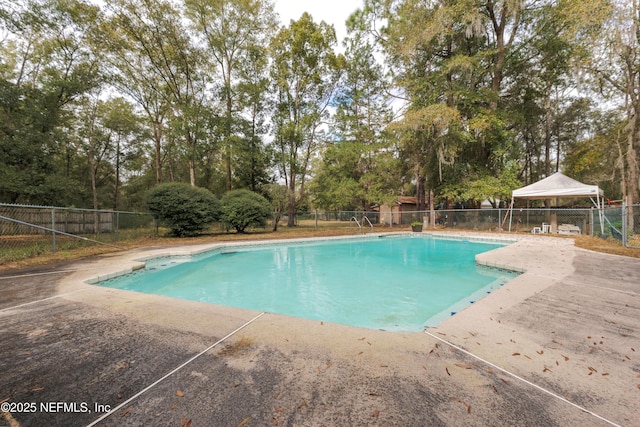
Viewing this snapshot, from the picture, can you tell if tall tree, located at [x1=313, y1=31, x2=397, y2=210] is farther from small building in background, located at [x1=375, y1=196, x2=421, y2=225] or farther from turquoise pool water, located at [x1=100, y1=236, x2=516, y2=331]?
turquoise pool water, located at [x1=100, y1=236, x2=516, y2=331]

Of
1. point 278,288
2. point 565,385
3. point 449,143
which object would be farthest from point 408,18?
point 565,385

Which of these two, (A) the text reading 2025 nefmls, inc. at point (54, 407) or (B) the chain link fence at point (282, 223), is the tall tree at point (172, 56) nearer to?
(B) the chain link fence at point (282, 223)

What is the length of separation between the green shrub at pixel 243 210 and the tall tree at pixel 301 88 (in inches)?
129

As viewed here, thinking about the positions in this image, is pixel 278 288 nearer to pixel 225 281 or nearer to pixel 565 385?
pixel 225 281

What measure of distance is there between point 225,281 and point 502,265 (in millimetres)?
6742

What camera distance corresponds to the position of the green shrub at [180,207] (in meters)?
11.0

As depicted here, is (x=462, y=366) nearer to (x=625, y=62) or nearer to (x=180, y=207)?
(x=180, y=207)

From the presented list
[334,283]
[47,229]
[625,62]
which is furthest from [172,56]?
[625,62]

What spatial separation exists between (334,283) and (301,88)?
17.2 metres

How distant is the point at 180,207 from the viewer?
11.1 metres

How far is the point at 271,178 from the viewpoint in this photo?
2123cm

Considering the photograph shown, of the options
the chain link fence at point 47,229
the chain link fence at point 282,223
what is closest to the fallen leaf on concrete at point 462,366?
the chain link fence at point 47,229

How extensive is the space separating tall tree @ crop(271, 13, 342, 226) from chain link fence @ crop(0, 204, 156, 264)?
9.46 m

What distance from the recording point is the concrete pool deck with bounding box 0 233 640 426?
50.8 inches
